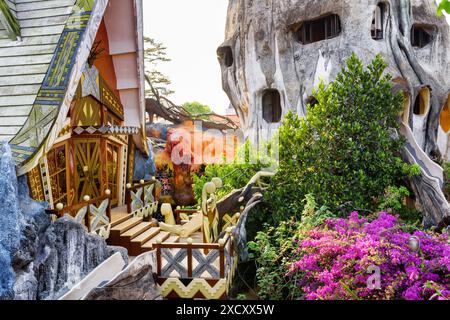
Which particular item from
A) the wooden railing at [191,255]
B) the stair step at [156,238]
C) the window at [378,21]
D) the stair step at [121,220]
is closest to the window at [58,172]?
the stair step at [121,220]

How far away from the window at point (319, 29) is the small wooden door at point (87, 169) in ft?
36.4

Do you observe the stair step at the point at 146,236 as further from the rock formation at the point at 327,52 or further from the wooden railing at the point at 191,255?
the rock formation at the point at 327,52

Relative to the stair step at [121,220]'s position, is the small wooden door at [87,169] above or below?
above

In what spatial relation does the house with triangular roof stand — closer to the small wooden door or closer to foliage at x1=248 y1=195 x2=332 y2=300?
the small wooden door

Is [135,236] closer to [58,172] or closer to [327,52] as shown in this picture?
[58,172]

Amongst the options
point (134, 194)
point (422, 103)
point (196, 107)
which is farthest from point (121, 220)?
point (196, 107)

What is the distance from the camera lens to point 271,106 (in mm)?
17859

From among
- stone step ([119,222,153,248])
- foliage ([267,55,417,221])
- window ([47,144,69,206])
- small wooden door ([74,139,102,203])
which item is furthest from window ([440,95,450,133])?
window ([47,144,69,206])

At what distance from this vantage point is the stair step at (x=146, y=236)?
7148 mm

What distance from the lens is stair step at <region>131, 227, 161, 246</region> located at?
7148mm

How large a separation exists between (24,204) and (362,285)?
475 centimetres

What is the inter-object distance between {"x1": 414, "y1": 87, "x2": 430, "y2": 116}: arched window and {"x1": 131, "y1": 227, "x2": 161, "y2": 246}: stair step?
1261 centimetres
